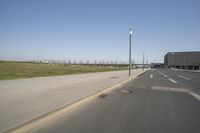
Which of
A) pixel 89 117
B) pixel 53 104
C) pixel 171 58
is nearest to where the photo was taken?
pixel 89 117

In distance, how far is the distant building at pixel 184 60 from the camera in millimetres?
148625

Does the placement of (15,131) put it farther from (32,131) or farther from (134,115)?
(134,115)

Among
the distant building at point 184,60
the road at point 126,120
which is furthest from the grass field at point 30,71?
the distant building at point 184,60

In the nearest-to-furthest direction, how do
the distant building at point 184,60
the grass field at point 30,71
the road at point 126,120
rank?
the road at point 126,120, the grass field at point 30,71, the distant building at point 184,60

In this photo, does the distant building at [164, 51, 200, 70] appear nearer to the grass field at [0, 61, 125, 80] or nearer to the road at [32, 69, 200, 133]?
the grass field at [0, 61, 125, 80]

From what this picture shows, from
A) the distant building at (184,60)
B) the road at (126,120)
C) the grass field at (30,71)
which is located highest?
the distant building at (184,60)

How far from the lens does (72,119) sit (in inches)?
250

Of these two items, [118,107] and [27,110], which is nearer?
[27,110]

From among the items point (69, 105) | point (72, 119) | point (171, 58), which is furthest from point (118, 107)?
point (171, 58)

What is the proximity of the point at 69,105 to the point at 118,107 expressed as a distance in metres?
1.94

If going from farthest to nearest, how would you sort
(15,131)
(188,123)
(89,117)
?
(89,117) < (188,123) < (15,131)

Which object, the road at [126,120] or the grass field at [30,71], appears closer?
the road at [126,120]

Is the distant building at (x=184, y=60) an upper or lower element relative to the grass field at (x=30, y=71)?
upper

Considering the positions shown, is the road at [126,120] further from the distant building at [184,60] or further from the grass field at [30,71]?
the distant building at [184,60]
